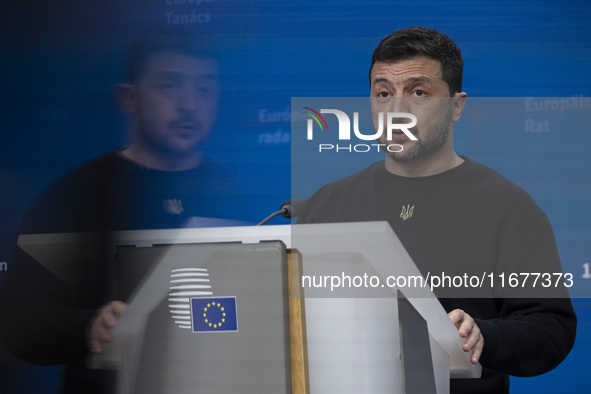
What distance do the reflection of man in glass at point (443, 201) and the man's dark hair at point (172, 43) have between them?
2.05 ft

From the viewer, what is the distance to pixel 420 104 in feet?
6.00

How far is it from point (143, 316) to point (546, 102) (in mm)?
1586

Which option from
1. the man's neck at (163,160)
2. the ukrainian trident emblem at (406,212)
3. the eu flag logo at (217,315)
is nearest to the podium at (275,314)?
the eu flag logo at (217,315)

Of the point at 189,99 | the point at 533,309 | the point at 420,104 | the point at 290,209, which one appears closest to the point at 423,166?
the point at 420,104

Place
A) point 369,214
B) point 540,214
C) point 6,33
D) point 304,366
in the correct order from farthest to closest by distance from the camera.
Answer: point 6,33
point 369,214
point 540,214
point 304,366

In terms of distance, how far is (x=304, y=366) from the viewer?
91 cm

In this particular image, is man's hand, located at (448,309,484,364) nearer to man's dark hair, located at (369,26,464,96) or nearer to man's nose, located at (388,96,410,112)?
man's nose, located at (388,96,410,112)

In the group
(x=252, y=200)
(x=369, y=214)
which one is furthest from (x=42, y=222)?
(x=369, y=214)

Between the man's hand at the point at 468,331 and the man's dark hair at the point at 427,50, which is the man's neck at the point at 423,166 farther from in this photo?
the man's hand at the point at 468,331

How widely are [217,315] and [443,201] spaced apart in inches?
42.4

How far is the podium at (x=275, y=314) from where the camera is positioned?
896 millimetres

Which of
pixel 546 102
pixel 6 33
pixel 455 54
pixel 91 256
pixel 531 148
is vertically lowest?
pixel 91 256

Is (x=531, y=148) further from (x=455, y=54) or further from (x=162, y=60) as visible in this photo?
(x=162, y=60)

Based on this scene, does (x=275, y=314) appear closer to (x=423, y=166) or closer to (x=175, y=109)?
(x=423, y=166)
